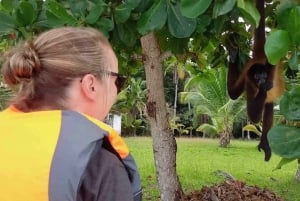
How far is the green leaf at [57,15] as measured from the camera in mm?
1558

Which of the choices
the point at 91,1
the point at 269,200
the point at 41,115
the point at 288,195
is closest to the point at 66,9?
the point at 91,1

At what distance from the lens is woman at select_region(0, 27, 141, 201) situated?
0.78 m

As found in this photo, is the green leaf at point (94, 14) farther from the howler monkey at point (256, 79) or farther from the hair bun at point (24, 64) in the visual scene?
the howler monkey at point (256, 79)

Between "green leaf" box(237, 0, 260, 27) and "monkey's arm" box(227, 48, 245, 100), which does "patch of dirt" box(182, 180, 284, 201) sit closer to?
"monkey's arm" box(227, 48, 245, 100)

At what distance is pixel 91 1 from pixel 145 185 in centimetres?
406

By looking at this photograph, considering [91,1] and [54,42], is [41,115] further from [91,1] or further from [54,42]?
[91,1]

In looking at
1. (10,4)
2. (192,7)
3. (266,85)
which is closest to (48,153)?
(192,7)

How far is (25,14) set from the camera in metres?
1.68

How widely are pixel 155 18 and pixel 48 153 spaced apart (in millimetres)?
861

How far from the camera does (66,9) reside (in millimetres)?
1636

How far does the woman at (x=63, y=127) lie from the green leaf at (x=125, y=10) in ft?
2.19

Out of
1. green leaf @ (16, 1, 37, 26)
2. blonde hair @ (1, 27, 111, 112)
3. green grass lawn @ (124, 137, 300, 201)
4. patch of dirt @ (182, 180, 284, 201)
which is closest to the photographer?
blonde hair @ (1, 27, 111, 112)

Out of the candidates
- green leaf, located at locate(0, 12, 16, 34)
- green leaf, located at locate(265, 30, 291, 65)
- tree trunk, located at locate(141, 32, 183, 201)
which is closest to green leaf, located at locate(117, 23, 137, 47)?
green leaf, located at locate(0, 12, 16, 34)

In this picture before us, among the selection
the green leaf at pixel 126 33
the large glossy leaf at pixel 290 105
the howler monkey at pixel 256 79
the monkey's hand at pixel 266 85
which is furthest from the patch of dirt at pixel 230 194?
the large glossy leaf at pixel 290 105
